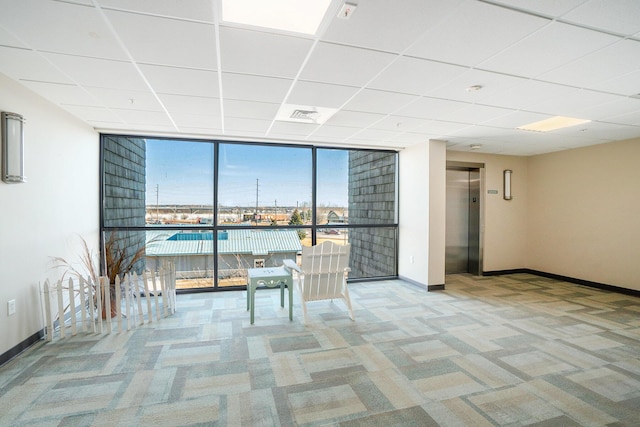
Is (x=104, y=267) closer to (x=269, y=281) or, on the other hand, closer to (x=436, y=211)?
(x=269, y=281)

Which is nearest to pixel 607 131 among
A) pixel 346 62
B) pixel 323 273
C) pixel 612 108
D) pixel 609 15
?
pixel 612 108

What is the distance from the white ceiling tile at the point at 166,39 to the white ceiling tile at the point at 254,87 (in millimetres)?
307

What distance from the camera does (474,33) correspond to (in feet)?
6.97

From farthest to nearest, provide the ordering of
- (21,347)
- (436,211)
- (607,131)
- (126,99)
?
1. (436,211)
2. (607,131)
3. (126,99)
4. (21,347)

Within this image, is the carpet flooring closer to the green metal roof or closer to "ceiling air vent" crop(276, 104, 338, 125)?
the green metal roof

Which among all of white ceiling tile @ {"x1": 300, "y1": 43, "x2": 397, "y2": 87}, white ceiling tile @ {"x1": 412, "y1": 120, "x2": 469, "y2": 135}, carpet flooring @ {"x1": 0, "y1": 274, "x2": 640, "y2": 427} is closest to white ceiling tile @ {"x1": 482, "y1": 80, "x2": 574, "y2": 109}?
white ceiling tile @ {"x1": 412, "y1": 120, "x2": 469, "y2": 135}

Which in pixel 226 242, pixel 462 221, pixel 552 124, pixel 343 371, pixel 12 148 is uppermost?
pixel 552 124

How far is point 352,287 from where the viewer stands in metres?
5.82

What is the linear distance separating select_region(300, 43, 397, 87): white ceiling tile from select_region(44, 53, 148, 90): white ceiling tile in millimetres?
1550

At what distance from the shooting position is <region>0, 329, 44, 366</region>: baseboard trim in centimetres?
289

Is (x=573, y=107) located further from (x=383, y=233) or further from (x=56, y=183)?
(x=56, y=183)

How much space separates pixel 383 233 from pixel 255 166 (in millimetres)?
2919

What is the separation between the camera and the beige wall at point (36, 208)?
297 centimetres

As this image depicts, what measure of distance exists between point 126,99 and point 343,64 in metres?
2.51
